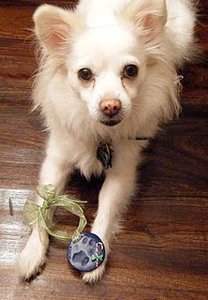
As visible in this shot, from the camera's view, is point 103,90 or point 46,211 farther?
point 46,211

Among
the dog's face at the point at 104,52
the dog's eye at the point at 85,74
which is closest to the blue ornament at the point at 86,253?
the dog's face at the point at 104,52

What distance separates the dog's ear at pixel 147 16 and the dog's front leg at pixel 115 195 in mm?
360

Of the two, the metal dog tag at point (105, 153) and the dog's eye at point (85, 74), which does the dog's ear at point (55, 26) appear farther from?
the metal dog tag at point (105, 153)

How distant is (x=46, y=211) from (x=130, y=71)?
1.60 feet

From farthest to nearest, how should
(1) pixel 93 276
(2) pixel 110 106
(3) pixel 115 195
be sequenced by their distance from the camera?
(3) pixel 115 195 → (1) pixel 93 276 → (2) pixel 110 106

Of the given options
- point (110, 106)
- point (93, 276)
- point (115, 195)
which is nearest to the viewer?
point (110, 106)

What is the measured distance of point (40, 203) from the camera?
146 cm

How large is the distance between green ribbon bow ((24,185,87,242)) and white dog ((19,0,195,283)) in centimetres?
3

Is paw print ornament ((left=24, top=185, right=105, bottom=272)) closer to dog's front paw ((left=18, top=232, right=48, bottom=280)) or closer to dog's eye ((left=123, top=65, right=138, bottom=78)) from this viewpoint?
dog's front paw ((left=18, top=232, right=48, bottom=280))

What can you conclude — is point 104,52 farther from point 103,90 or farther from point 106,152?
point 106,152

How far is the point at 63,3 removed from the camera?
7.07ft

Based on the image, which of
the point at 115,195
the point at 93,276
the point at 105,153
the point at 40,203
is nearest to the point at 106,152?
the point at 105,153

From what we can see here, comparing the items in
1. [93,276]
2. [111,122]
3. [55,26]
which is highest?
[55,26]

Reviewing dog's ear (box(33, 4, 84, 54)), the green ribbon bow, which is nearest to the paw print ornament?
the green ribbon bow
